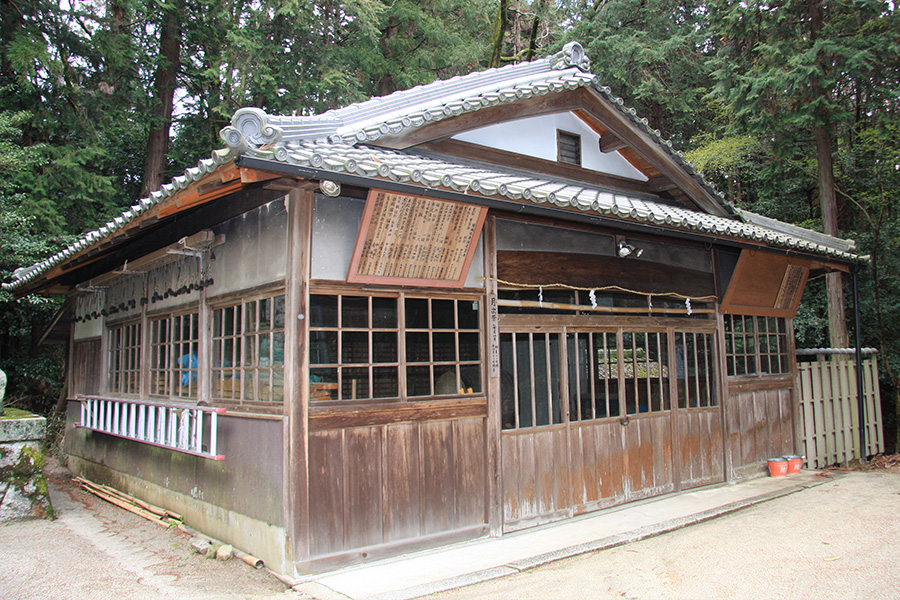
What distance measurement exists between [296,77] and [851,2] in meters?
14.0

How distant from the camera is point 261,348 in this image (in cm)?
659

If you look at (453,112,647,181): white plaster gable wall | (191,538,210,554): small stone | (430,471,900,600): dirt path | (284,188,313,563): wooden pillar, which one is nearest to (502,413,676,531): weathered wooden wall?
(430,471,900,600): dirt path

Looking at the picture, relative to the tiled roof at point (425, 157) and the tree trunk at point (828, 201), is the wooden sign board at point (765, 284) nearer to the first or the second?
the tiled roof at point (425, 157)

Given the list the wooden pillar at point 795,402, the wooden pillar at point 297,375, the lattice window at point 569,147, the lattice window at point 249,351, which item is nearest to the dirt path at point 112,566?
the wooden pillar at point 297,375

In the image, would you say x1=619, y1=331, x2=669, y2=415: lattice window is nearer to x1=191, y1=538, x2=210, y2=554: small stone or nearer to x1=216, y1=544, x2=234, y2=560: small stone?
x1=216, y1=544, x2=234, y2=560: small stone

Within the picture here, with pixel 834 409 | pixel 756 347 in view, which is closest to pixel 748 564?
pixel 756 347

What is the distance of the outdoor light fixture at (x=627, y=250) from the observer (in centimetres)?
880

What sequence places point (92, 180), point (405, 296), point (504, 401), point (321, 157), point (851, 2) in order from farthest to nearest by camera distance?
point (92, 180) → point (851, 2) → point (504, 401) → point (405, 296) → point (321, 157)

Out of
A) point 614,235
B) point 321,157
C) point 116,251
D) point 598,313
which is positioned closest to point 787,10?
point 614,235

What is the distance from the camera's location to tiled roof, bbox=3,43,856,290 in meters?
5.16

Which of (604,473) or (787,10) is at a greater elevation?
(787,10)

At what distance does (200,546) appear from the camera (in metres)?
6.89

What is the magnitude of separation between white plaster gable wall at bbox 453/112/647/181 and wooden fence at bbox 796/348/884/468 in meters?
5.27

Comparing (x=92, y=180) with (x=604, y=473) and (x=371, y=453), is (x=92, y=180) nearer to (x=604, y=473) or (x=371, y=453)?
(x=371, y=453)
